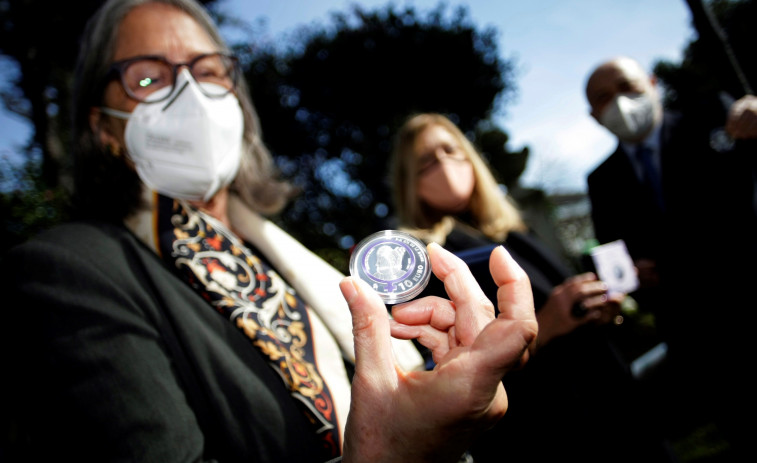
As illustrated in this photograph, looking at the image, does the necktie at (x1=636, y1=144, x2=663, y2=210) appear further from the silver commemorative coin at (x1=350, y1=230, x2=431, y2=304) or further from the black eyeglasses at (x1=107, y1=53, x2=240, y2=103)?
the black eyeglasses at (x1=107, y1=53, x2=240, y2=103)

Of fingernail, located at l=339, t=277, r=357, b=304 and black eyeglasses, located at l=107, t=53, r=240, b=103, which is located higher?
black eyeglasses, located at l=107, t=53, r=240, b=103

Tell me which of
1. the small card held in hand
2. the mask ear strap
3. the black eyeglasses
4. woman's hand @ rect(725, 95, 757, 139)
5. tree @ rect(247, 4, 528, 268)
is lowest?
the small card held in hand

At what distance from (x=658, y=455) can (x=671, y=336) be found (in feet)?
2.48

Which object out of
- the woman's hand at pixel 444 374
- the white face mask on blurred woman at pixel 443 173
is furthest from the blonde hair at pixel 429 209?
the woman's hand at pixel 444 374

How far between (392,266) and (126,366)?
79 centimetres

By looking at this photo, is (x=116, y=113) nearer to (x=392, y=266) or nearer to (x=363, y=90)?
(x=392, y=266)

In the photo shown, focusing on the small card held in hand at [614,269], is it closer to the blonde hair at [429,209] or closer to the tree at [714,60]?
the blonde hair at [429,209]

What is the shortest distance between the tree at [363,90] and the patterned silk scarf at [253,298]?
536 inches

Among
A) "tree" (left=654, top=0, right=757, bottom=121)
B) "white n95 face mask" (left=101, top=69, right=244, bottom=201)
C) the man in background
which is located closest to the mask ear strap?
"white n95 face mask" (left=101, top=69, right=244, bottom=201)

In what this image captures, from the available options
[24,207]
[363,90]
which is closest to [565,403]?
[24,207]

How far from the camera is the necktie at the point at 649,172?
7.30ft

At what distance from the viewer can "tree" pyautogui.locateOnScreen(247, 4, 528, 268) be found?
52.6 feet

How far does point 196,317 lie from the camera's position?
1234 millimetres

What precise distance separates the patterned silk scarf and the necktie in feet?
6.95
